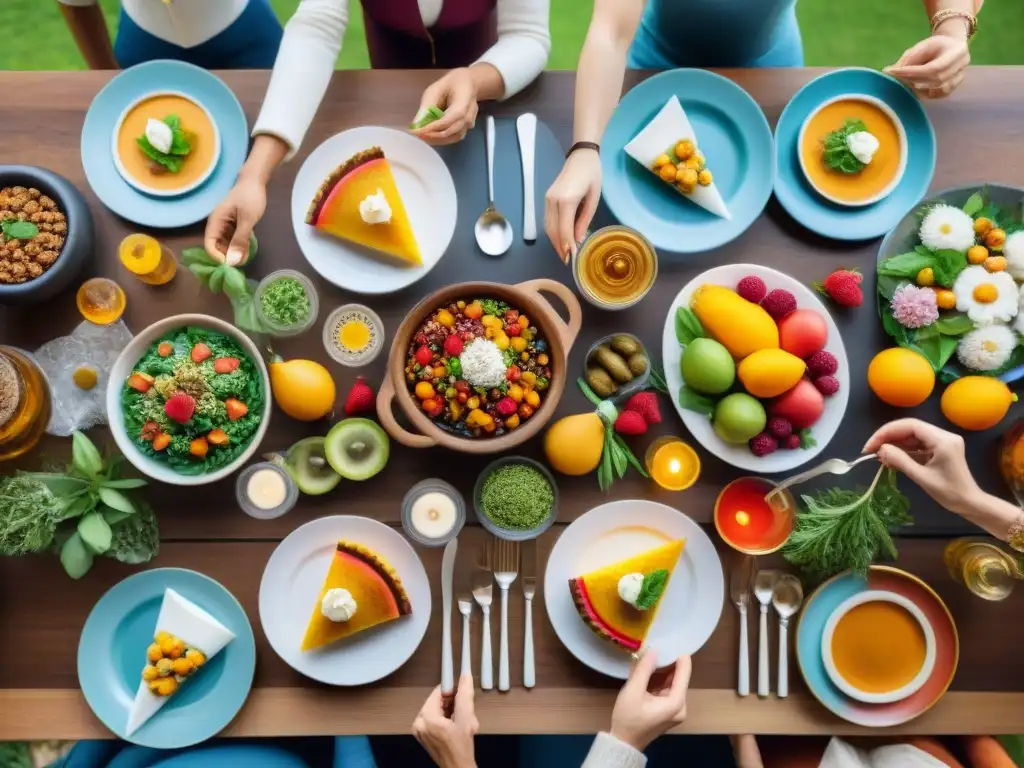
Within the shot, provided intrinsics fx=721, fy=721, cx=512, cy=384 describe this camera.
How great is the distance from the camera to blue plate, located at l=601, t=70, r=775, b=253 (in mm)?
1386

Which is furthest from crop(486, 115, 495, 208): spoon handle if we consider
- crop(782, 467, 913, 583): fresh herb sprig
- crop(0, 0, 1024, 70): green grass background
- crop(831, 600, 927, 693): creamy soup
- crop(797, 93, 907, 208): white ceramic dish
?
crop(0, 0, 1024, 70): green grass background

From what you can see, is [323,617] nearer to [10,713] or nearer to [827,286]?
[10,713]

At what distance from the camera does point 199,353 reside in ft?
4.03

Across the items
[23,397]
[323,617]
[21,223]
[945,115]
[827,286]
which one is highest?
[945,115]

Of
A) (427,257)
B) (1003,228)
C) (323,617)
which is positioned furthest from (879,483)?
(323,617)

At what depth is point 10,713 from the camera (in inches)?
51.0

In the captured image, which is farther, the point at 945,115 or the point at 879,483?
the point at 945,115

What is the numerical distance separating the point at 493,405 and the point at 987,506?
2.86ft

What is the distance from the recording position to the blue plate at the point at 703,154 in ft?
4.55

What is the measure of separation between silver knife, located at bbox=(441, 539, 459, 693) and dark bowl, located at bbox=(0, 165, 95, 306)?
2.72 ft

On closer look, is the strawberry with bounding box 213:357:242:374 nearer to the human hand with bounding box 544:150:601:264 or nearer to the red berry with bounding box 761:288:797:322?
the human hand with bounding box 544:150:601:264

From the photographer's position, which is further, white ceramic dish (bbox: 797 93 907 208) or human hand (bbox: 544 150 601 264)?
white ceramic dish (bbox: 797 93 907 208)

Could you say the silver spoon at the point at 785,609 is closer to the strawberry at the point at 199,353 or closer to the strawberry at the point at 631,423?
the strawberry at the point at 631,423

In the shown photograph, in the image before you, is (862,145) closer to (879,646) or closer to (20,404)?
(879,646)
